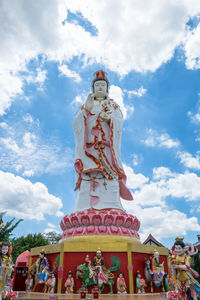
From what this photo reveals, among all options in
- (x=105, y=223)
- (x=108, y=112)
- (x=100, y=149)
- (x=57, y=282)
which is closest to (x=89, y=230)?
(x=105, y=223)

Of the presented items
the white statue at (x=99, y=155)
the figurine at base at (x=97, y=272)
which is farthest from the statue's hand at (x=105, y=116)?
the figurine at base at (x=97, y=272)

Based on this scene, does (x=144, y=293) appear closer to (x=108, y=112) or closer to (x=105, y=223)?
(x=105, y=223)

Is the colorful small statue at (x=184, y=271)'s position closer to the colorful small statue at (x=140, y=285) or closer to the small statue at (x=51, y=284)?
the colorful small statue at (x=140, y=285)

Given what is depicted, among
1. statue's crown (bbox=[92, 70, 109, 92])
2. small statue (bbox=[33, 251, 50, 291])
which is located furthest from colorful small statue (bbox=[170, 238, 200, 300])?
statue's crown (bbox=[92, 70, 109, 92])

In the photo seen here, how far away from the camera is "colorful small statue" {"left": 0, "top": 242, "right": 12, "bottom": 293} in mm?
5238

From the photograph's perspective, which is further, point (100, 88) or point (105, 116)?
point (100, 88)

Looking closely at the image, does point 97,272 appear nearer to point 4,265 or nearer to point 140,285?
point 140,285

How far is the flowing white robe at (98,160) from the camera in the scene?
961 centimetres

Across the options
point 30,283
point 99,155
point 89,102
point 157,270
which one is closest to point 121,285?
point 157,270

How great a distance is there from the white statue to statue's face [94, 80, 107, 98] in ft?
0.16

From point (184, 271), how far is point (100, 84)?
9.19 m

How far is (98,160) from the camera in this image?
396 inches

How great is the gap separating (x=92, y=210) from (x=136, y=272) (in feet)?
8.59

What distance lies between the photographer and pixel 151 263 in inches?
305
